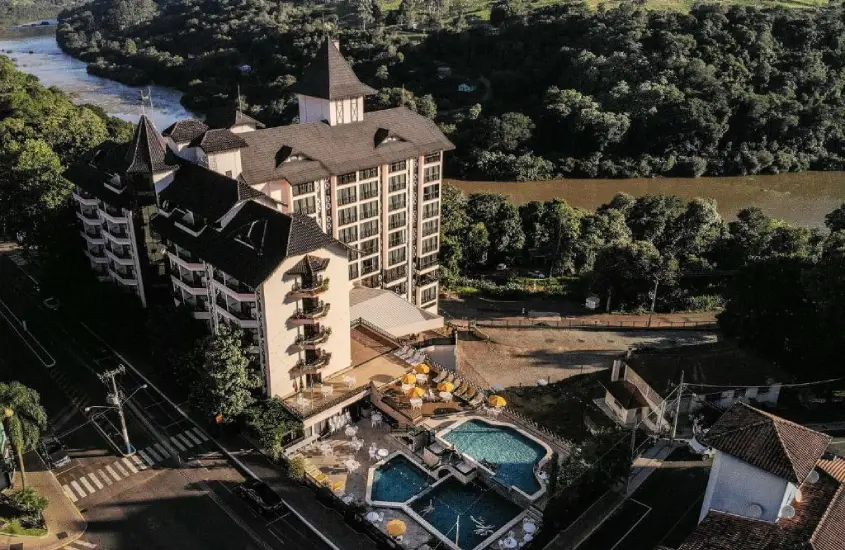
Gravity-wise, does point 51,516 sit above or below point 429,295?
below

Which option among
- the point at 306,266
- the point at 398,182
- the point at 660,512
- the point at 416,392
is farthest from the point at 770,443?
the point at 398,182

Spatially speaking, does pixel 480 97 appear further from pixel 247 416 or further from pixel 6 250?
pixel 247 416

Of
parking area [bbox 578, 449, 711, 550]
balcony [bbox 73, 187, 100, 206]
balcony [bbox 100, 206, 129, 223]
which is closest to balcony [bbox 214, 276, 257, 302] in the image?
balcony [bbox 100, 206, 129, 223]

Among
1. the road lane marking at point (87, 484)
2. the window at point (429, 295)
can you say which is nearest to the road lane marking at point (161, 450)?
the road lane marking at point (87, 484)

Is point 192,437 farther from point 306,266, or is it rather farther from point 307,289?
point 306,266

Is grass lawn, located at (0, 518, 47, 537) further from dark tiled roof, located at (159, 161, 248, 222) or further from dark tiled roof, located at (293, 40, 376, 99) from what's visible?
dark tiled roof, located at (293, 40, 376, 99)
